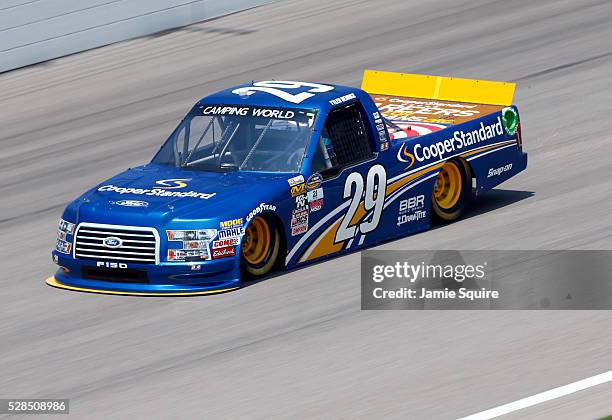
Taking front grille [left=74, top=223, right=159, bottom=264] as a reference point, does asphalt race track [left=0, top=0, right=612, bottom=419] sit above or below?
below

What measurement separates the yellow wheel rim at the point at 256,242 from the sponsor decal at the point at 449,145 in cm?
176

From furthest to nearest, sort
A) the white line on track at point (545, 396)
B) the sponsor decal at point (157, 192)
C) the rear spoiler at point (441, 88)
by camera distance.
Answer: the rear spoiler at point (441, 88)
the sponsor decal at point (157, 192)
the white line on track at point (545, 396)

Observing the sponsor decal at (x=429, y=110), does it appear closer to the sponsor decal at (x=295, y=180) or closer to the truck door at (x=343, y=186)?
the truck door at (x=343, y=186)

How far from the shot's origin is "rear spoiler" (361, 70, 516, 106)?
579 inches

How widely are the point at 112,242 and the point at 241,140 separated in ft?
5.77

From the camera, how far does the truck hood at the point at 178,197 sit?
1147 centimetres

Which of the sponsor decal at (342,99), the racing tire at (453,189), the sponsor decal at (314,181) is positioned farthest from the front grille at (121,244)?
the racing tire at (453,189)

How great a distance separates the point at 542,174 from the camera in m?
15.4

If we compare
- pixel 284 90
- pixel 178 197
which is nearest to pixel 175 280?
pixel 178 197

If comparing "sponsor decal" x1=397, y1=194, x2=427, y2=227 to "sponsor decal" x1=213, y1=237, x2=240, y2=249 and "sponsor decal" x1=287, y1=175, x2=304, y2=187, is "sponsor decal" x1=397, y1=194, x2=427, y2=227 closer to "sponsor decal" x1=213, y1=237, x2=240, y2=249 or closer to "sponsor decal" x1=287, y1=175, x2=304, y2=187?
"sponsor decal" x1=287, y1=175, x2=304, y2=187

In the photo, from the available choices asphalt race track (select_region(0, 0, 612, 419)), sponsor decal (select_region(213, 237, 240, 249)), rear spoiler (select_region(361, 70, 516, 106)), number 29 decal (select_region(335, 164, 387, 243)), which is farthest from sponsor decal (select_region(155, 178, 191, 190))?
rear spoiler (select_region(361, 70, 516, 106))

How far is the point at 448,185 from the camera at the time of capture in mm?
13828

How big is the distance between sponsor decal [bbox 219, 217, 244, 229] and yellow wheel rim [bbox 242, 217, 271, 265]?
0.84 feet

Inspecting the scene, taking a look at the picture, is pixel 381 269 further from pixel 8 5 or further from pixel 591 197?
pixel 8 5
